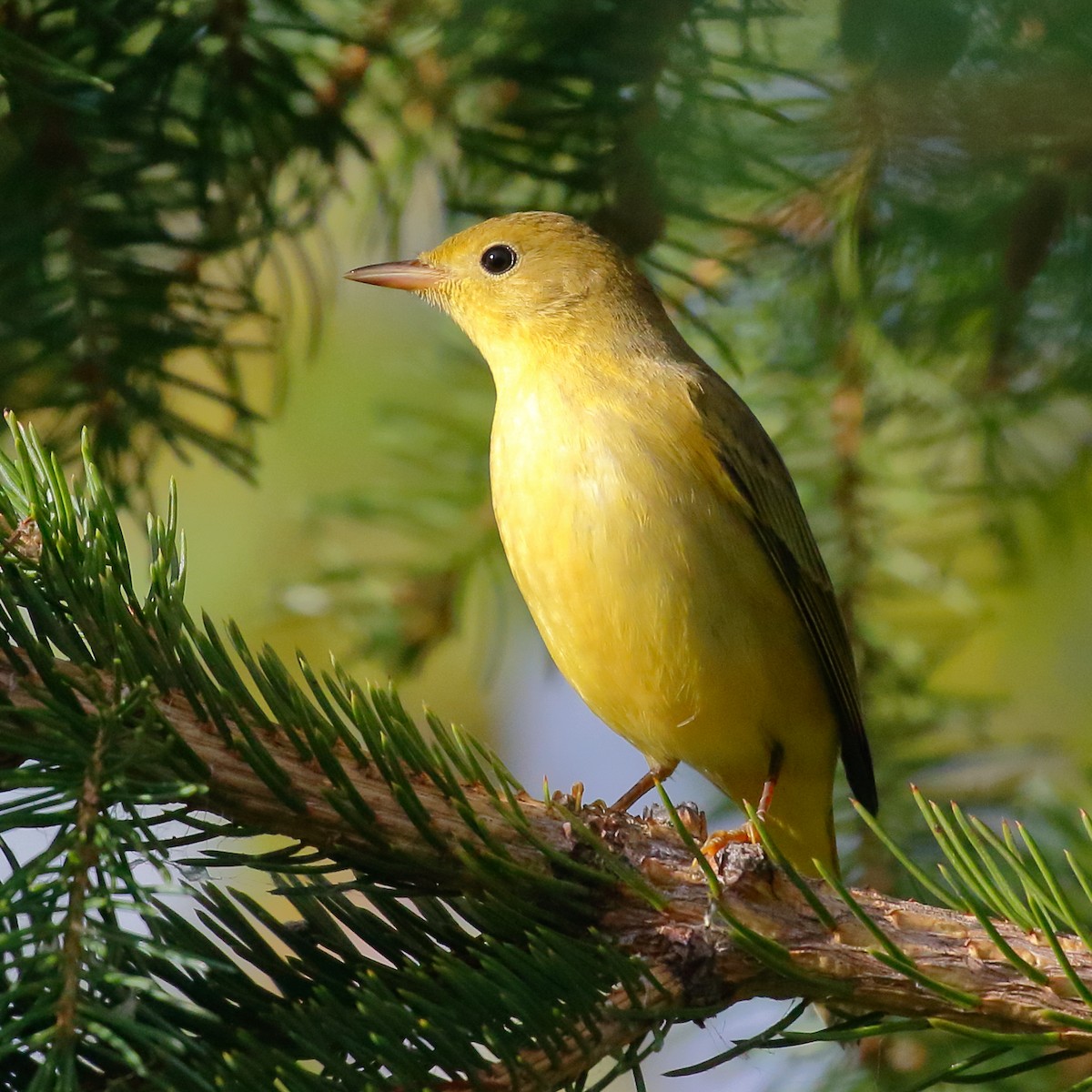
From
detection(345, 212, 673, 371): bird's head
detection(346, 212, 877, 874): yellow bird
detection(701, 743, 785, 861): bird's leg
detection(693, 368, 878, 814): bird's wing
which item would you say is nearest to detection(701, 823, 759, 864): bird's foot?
detection(701, 743, 785, 861): bird's leg

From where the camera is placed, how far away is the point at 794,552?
3.70 metres

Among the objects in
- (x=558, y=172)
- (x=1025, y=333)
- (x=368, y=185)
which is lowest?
(x=1025, y=333)

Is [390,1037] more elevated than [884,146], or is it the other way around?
[884,146]

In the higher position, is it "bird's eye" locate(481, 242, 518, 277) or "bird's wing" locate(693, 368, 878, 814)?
"bird's eye" locate(481, 242, 518, 277)

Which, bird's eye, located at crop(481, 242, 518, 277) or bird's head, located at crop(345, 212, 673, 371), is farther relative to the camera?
bird's eye, located at crop(481, 242, 518, 277)

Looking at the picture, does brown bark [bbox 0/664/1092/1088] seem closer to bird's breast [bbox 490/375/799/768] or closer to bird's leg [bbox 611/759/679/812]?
bird's breast [bbox 490/375/799/768]

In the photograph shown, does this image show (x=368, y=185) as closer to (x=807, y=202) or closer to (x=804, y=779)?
(x=807, y=202)

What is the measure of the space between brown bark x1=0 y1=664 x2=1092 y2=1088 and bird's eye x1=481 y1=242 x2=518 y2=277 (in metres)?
2.36

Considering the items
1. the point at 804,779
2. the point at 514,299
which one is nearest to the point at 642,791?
the point at 804,779

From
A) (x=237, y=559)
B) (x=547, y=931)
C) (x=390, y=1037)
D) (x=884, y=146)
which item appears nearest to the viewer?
(x=390, y=1037)

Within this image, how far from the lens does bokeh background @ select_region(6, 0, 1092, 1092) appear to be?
2.86 metres

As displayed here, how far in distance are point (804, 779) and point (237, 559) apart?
2601 millimetres

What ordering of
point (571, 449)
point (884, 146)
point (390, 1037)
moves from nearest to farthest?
point (390, 1037) → point (884, 146) → point (571, 449)

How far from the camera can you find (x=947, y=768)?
3885 millimetres
